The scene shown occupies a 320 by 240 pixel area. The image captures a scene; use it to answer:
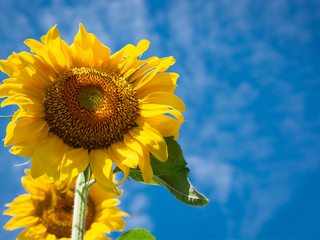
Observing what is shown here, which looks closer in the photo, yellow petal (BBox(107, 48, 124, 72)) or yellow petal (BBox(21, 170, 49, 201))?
yellow petal (BBox(107, 48, 124, 72))

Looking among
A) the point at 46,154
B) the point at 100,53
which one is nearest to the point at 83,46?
the point at 100,53

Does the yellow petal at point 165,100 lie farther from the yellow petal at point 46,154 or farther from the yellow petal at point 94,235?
the yellow petal at point 94,235

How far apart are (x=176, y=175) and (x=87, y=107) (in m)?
1.14

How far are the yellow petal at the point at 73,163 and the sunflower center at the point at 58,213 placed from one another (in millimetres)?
2313

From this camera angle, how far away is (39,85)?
2.93 m

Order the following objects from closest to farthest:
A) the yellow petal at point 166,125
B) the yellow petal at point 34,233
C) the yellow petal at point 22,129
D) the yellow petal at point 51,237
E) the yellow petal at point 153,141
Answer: the yellow petal at point 22,129
the yellow petal at point 153,141
the yellow petal at point 166,125
the yellow petal at point 34,233
the yellow petal at point 51,237

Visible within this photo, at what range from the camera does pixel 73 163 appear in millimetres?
2713

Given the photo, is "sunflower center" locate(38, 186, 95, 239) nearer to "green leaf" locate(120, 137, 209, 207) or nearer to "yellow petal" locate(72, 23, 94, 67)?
"green leaf" locate(120, 137, 209, 207)

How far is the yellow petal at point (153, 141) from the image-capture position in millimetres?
2727

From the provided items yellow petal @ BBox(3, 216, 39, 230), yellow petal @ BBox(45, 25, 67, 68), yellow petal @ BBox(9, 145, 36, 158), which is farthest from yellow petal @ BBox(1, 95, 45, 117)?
yellow petal @ BBox(3, 216, 39, 230)

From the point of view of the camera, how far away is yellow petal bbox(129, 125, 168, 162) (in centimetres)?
273

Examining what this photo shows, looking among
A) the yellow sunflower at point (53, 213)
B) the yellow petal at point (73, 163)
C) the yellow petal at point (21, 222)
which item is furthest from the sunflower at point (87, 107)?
the yellow petal at point (21, 222)

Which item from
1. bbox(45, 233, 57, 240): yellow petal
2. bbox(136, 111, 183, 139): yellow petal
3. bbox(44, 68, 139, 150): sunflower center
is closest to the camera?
bbox(136, 111, 183, 139): yellow petal

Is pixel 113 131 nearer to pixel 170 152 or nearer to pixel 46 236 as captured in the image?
pixel 170 152
